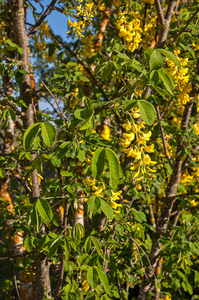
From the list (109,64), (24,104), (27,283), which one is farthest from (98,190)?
(27,283)

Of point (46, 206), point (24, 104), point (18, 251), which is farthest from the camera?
point (18, 251)

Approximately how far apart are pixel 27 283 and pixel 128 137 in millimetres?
2124

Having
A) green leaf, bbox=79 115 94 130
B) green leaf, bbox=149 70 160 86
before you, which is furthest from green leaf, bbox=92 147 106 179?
green leaf, bbox=149 70 160 86

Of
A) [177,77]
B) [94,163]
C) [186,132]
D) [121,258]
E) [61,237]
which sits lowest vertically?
[121,258]

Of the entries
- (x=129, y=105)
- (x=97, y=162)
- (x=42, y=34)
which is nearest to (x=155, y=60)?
(x=129, y=105)

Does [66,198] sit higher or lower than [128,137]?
lower

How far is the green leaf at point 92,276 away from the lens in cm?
99

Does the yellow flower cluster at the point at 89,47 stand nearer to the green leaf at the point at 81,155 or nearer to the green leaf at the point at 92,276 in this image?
the green leaf at the point at 81,155

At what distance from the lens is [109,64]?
3.46 ft

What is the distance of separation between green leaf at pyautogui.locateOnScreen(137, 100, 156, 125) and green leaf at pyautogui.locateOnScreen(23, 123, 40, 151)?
0.41 m

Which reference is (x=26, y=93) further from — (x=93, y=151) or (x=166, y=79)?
(x=166, y=79)

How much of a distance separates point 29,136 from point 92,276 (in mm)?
667

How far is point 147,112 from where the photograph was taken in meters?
0.88

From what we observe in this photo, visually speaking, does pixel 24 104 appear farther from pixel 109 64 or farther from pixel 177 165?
pixel 177 165
